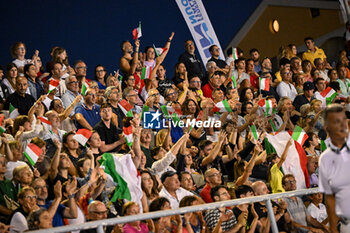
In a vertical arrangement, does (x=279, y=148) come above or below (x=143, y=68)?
below

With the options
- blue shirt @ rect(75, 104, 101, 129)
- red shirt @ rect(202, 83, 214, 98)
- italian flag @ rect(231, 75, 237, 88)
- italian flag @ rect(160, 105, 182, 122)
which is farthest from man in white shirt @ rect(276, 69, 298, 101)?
blue shirt @ rect(75, 104, 101, 129)

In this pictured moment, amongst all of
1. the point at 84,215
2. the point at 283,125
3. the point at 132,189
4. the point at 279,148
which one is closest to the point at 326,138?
the point at 283,125

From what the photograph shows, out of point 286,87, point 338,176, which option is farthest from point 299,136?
point 338,176

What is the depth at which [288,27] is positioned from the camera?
15.0 meters

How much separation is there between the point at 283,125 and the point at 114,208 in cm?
361

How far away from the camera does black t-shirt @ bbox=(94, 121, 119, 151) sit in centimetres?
755

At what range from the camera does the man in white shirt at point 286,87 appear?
10.5 metres

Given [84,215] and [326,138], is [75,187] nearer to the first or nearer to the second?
[84,215]

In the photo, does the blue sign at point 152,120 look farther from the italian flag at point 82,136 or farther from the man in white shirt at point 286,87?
the man in white shirt at point 286,87

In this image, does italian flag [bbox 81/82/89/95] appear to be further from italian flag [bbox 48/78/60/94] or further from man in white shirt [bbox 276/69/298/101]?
man in white shirt [bbox 276/69/298/101]

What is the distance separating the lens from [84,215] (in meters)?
5.70

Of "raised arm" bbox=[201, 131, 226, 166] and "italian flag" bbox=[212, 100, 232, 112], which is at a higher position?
"italian flag" bbox=[212, 100, 232, 112]

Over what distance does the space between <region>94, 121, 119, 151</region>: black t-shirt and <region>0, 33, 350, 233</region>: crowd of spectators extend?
0.05ft

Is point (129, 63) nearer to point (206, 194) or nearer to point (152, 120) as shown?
point (152, 120)
